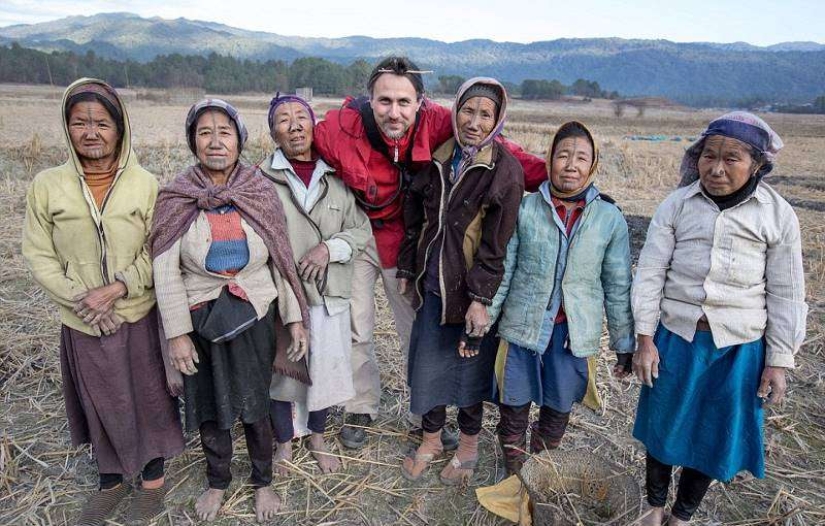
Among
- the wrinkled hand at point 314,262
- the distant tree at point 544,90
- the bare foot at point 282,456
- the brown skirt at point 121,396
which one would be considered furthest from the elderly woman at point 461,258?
the distant tree at point 544,90

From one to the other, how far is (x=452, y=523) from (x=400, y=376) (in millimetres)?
1473

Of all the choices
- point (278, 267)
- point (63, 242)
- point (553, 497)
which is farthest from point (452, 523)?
point (63, 242)

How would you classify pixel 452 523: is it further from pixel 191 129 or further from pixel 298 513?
pixel 191 129

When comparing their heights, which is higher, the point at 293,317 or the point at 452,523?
the point at 293,317

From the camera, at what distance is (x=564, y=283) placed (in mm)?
2512

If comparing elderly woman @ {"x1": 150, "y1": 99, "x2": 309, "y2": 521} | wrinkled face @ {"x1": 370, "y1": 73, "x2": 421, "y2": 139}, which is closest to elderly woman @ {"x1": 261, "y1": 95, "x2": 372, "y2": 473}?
elderly woman @ {"x1": 150, "y1": 99, "x2": 309, "y2": 521}

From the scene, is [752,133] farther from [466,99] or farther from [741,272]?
[466,99]

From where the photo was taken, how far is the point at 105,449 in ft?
8.64

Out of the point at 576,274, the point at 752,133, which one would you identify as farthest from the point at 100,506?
the point at 752,133

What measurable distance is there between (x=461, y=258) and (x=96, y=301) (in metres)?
1.67

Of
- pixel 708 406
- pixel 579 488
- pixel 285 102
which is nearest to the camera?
pixel 708 406

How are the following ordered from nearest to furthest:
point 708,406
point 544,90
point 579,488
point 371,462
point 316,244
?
point 708,406, point 579,488, point 316,244, point 371,462, point 544,90

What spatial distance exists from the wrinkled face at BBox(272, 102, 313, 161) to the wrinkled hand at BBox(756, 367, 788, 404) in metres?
2.36

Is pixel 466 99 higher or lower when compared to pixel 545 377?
higher
